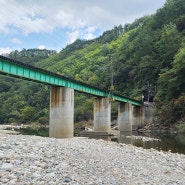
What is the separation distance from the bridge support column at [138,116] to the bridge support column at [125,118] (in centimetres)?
733

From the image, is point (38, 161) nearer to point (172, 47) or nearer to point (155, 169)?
point (155, 169)

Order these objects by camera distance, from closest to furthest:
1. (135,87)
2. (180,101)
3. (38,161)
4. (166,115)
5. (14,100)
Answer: (38,161)
(180,101)
(166,115)
(135,87)
(14,100)


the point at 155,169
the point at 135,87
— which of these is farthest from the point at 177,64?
the point at 155,169

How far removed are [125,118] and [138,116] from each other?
33.3 feet

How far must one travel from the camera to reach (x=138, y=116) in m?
84.4

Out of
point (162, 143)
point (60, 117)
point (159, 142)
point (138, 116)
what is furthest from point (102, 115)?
point (162, 143)

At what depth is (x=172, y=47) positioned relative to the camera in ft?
302

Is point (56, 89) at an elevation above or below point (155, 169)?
above

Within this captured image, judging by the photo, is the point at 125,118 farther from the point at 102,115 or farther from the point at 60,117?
the point at 60,117

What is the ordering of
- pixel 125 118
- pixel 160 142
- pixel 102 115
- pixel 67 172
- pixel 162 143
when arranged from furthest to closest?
pixel 125 118
pixel 102 115
pixel 160 142
pixel 162 143
pixel 67 172

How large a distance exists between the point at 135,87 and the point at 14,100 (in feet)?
272

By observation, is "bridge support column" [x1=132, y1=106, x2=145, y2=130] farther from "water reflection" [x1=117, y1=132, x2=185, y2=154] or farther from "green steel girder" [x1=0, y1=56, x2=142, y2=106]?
"water reflection" [x1=117, y1=132, x2=185, y2=154]

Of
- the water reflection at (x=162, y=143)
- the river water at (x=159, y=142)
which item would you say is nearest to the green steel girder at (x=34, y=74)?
the river water at (x=159, y=142)

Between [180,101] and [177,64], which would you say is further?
[177,64]
